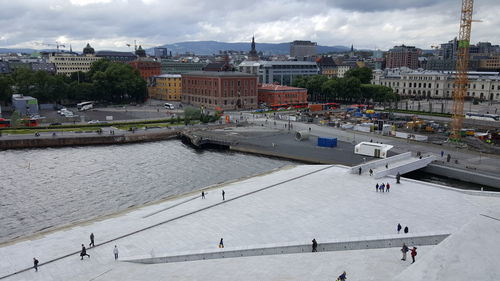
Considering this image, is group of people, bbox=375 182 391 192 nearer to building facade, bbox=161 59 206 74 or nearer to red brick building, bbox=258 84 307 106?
red brick building, bbox=258 84 307 106

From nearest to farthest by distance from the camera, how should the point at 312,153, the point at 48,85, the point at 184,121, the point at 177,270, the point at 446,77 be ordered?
1. the point at 177,270
2. the point at 312,153
3. the point at 184,121
4. the point at 48,85
5. the point at 446,77

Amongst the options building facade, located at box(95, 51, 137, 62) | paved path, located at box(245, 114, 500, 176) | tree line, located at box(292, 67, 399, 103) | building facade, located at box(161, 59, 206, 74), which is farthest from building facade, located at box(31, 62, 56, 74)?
paved path, located at box(245, 114, 500, 176)

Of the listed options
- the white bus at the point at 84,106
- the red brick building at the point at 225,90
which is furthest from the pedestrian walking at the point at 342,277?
the white bus at the point at 84,106

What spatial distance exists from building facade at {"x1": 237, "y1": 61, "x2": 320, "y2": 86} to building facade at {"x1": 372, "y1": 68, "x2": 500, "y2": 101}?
85.3 ft

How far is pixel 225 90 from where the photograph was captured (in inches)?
3922

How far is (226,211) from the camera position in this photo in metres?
31.7

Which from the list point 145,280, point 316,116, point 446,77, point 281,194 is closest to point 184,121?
point 316,116

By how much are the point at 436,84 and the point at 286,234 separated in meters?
122

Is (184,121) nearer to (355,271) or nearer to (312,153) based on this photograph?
(312,153)

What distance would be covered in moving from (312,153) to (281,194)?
19.6 m

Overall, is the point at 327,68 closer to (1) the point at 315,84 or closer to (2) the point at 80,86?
(1) the point at 315,84

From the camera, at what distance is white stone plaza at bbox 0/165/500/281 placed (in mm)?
20094

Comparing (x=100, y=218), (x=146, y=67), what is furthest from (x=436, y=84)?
(x=100, y=218)

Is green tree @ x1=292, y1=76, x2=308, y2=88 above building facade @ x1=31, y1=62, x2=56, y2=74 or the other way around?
the other way around
